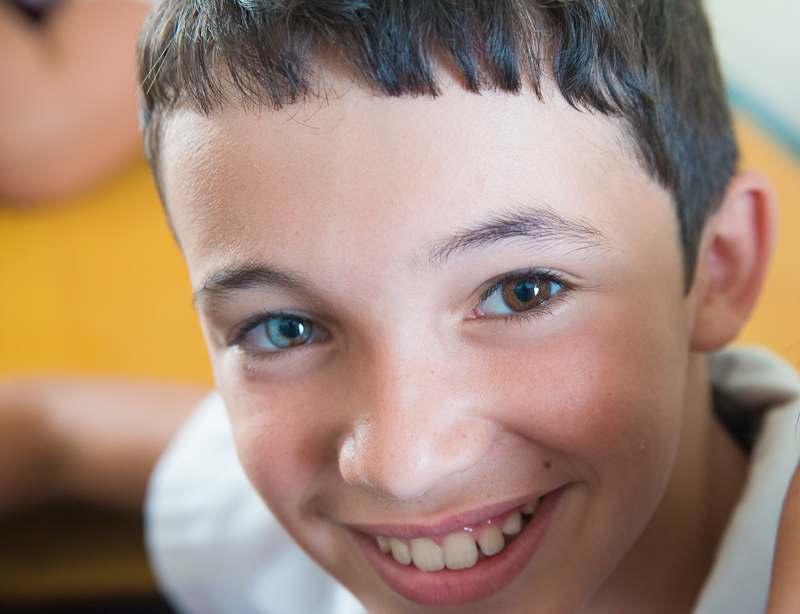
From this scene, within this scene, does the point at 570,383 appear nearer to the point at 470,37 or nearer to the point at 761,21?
the point at 470,37

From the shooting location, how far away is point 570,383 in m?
→ 0.56

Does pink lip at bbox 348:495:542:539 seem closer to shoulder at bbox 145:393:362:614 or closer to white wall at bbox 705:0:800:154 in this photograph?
shoulder at bbox 145:393:362:614

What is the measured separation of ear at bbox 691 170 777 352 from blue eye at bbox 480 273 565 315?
0.18 m

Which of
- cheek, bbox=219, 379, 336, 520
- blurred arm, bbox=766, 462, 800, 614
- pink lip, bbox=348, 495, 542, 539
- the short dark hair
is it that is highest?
the short dark hair

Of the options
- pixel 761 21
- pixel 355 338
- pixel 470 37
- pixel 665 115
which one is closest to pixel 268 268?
pixel 355 338

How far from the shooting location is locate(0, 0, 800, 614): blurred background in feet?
3.81

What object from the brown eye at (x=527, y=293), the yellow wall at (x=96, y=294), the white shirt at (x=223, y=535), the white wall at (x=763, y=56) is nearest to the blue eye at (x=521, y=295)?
the brown eye at (x=527, y=293)

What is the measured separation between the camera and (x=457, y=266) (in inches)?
20.6

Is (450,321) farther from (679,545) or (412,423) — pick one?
(679,545)

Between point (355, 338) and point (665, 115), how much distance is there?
12.1 inches

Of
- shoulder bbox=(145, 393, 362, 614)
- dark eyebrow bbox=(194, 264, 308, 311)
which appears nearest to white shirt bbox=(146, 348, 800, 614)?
shoulder bbox=(145, 393, 362, 614)

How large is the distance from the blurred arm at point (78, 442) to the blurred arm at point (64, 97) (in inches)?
17.0

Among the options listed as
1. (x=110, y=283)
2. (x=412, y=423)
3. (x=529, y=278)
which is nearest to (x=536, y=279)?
(x=529, y=278)

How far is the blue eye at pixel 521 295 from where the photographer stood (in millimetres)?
573
